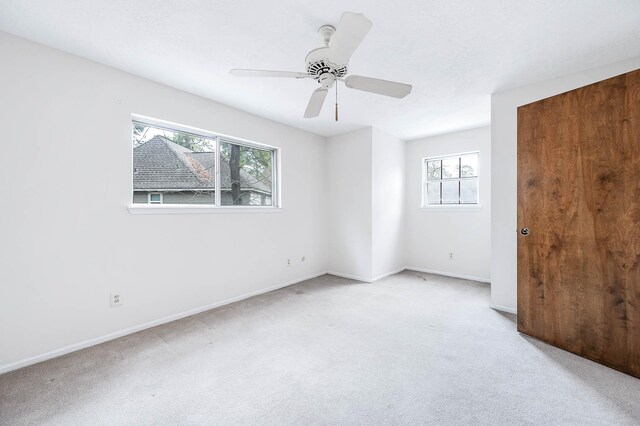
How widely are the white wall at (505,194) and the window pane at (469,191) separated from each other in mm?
1390

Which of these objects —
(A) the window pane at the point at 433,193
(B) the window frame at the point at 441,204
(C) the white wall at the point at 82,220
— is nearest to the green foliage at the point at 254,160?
(C) the white wall at the point at 82,220

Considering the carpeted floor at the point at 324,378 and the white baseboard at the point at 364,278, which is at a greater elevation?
the white baseboard at the point at 364,278

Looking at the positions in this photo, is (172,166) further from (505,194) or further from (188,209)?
(505,194)

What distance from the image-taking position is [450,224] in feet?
14.7

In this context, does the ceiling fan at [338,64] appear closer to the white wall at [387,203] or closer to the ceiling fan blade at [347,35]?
the ceiling fan blade at [347,35]

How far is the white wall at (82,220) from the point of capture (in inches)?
77.2

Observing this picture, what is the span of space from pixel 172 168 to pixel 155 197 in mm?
366

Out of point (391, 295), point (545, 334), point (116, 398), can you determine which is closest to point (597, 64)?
point (545, 334)

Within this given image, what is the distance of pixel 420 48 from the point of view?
2098mm

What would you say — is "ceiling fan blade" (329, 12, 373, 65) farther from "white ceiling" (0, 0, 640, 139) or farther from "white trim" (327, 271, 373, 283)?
"white trim" (327, 271, 373, 283)

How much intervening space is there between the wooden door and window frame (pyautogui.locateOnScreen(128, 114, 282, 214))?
286 cm

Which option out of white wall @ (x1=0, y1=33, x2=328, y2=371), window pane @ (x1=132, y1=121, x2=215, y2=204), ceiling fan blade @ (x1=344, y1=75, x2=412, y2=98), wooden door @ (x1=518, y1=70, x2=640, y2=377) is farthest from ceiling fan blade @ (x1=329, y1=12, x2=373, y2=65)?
window pane @ (x1=132, y1=121, x2=215, y2=204)

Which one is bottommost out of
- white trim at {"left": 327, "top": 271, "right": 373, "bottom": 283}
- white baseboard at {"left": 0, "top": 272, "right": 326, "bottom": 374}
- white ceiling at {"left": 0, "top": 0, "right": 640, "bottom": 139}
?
white baseboard at {"left": 0, "top": 272, "right": 326, "bottom": 374}

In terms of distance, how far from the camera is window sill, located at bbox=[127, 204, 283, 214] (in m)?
2.56
